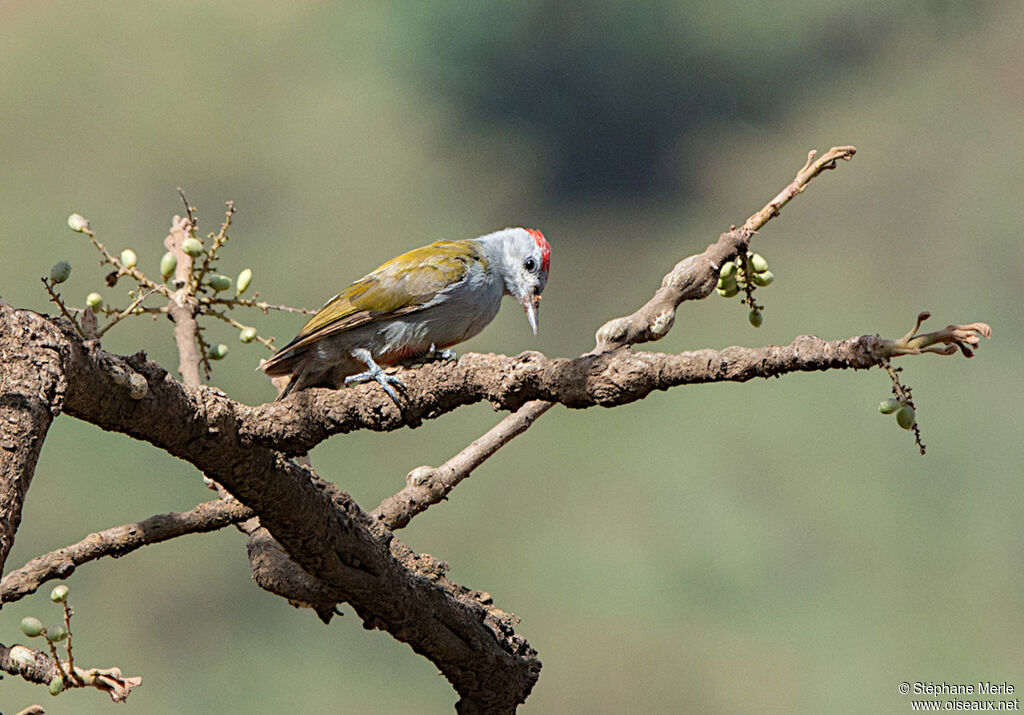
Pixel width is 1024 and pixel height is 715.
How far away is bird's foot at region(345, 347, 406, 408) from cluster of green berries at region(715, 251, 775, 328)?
73cm

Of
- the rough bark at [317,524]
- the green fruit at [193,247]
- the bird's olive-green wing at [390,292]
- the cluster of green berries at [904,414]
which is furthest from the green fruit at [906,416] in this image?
the green fruit at [193,247]

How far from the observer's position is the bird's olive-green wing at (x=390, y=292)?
2.24m

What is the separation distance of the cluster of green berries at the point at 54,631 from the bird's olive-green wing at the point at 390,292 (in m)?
0.64

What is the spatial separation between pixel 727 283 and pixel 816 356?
0.85 m

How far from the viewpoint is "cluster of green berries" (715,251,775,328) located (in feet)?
6.86

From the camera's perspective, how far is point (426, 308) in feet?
7.60

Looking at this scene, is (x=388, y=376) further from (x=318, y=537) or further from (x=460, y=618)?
(x=460, y=618)

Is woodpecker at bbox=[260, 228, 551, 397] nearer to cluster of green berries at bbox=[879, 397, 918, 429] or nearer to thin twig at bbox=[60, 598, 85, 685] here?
thin twig at bbox=[60, 598, 85, 685]

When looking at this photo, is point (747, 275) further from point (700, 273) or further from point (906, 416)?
point (906, 416)

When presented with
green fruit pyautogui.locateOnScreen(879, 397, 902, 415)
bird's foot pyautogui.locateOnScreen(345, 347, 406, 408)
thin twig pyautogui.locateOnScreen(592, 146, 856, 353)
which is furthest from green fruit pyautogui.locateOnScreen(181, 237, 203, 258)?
green fruit pyautogui.locateOnScreen(879, 397, 902, 415)

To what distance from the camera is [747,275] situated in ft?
6.94

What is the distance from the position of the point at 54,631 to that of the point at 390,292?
964mm

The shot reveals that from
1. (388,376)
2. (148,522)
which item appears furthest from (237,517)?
(388,376)

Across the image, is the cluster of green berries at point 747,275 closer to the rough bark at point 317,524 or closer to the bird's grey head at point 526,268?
the bird's grey head at point 526,268
